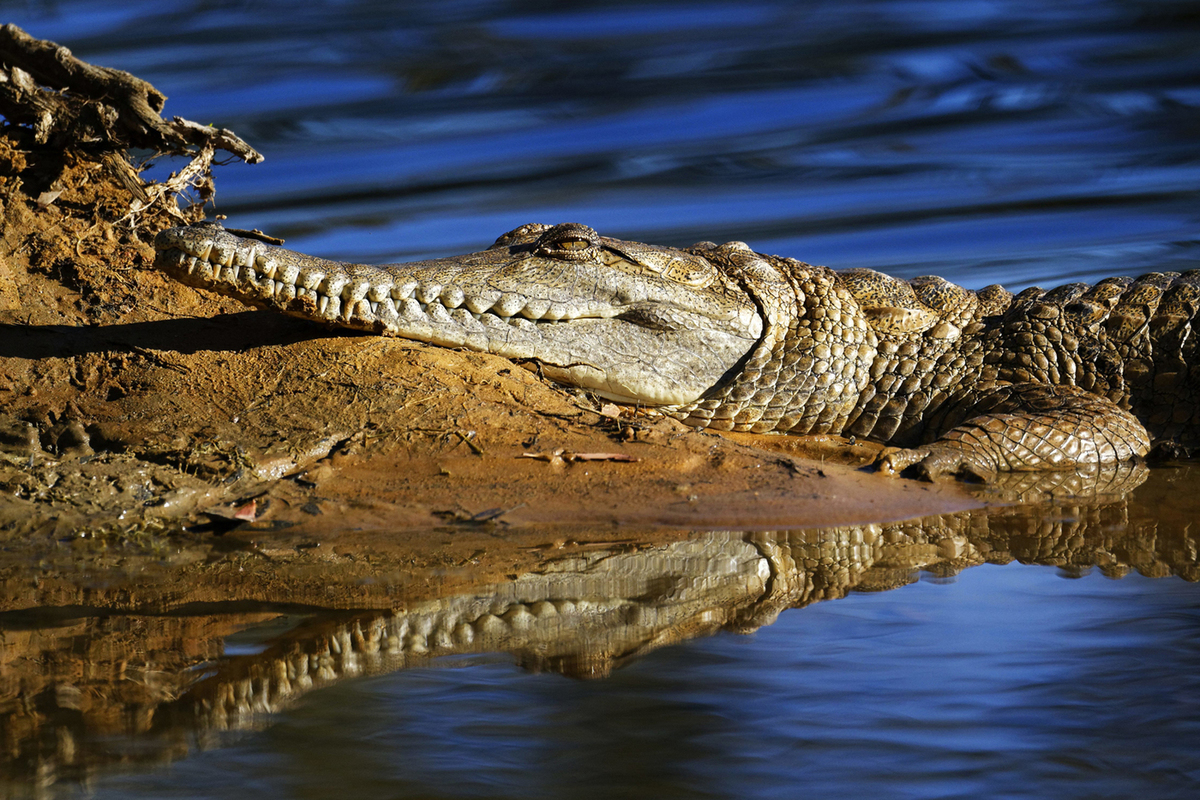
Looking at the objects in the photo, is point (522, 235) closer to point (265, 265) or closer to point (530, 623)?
point (265, 265)

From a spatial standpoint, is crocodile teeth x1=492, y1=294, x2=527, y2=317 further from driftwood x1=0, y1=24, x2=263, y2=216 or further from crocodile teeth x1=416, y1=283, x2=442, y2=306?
driftwood x1=0, y1=24, x2=263, y2=216

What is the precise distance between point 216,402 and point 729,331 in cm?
224

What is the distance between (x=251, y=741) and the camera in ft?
6.17

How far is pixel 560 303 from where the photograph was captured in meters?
4.62

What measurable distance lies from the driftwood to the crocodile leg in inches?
134

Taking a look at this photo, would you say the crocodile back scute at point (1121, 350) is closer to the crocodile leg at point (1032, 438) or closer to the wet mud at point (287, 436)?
the crocodile leg at point (1032, 438)

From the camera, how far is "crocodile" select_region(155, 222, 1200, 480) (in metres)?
4.45

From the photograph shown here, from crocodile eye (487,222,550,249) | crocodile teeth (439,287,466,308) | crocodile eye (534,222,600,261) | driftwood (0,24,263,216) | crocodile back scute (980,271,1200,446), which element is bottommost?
crocodile back scute (980,271,1200,446)

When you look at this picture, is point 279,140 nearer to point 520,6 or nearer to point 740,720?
point 520,6

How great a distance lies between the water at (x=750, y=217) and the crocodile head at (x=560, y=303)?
1.75 metres

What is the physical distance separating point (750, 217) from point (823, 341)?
5.64 metres

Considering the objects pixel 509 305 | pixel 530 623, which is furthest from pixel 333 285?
pixel 530 623

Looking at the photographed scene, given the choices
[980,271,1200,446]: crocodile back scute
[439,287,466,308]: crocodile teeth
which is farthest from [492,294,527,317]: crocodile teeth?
[980,271,1200,446]: crocodile back scute

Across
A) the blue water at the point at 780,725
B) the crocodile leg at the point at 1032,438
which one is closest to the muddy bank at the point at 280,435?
the crocodile leg at the point at 1032,438
